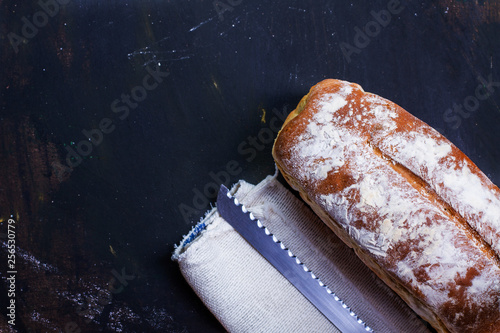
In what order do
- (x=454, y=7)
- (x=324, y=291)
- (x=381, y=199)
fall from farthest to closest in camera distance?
(x=454, y=7)
(x=324, y=291)
(x=381, y=199)

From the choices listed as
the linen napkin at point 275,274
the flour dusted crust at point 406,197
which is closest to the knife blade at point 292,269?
the linen napkin at point 275,274

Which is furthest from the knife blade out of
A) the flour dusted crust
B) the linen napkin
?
the flour dusted crust

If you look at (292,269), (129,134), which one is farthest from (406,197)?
(129,134)

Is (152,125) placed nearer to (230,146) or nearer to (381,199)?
(230,146)

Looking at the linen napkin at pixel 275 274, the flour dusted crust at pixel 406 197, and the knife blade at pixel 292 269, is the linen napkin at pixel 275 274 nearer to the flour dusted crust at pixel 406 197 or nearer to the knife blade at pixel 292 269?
the knife blade at pixel 292 269

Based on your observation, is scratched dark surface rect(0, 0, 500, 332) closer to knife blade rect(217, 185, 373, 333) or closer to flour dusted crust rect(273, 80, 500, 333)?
knife blade rect(217, 185, 373, 333)

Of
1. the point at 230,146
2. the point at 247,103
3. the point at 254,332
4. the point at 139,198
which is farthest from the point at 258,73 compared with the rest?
the point at 254,332
